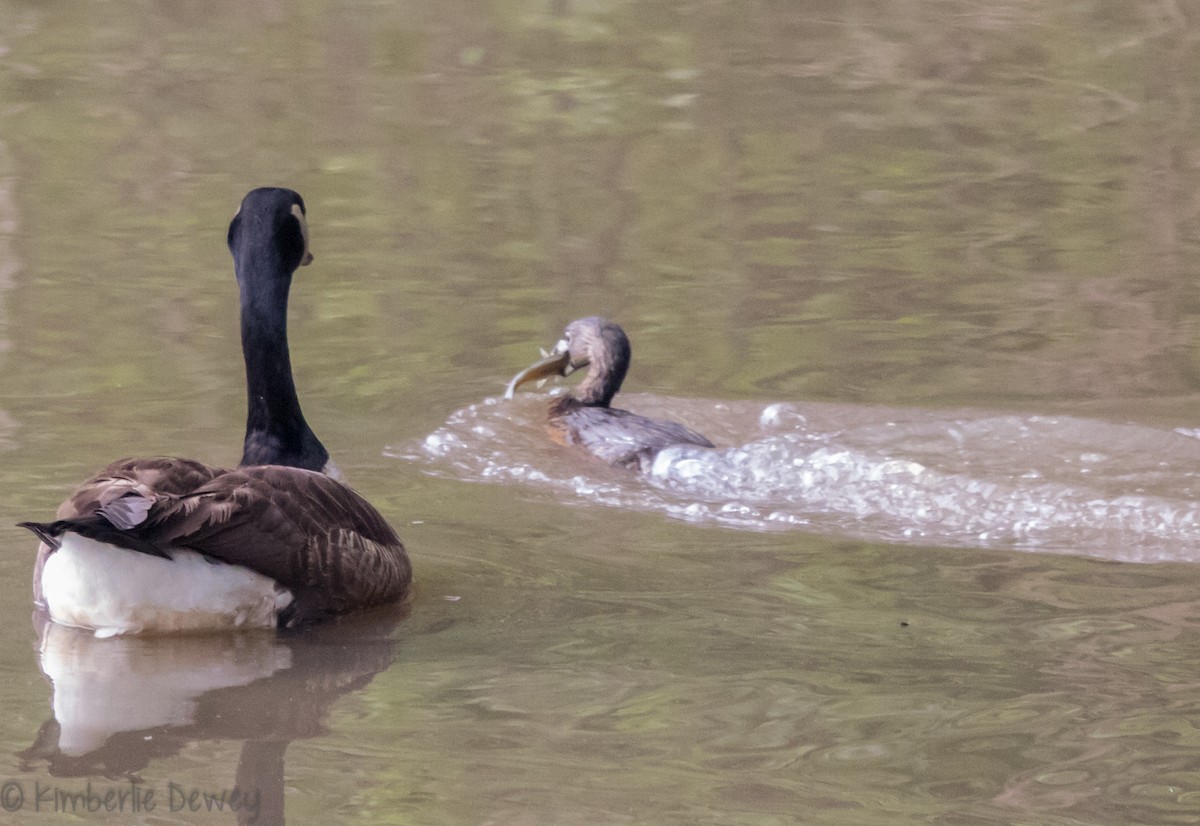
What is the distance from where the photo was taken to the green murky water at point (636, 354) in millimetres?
5527

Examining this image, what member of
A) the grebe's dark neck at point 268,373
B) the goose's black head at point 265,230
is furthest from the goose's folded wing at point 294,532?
the goose's black head at point 265,230

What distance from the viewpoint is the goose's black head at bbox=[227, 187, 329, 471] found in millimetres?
7617

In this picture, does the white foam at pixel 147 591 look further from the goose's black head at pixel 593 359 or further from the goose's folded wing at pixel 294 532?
the goose's black head at pixel 593 359

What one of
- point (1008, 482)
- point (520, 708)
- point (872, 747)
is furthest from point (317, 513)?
point (1008, 482)

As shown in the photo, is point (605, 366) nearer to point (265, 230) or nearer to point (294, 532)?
point (265, 230)

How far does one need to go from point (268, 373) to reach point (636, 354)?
4.24m

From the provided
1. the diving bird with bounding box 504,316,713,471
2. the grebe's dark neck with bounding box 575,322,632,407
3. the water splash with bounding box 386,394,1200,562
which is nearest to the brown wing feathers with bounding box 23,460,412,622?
the water splash with bounding box 386,394,1200,562

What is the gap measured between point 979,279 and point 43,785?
8.72 m

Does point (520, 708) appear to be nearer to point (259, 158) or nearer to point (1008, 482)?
point (1008, 482)

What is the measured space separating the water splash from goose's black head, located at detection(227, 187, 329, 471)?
1771 mm

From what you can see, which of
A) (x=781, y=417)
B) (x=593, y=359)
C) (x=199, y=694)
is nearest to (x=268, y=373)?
(x=199, y=694)

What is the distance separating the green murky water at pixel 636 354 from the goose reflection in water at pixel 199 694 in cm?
2

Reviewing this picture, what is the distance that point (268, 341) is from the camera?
765 centimetres

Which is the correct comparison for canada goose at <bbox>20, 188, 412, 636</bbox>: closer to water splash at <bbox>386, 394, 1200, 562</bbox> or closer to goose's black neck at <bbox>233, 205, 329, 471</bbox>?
goose's black neck at <bbox>233, 205, 329, 471</bbox>
